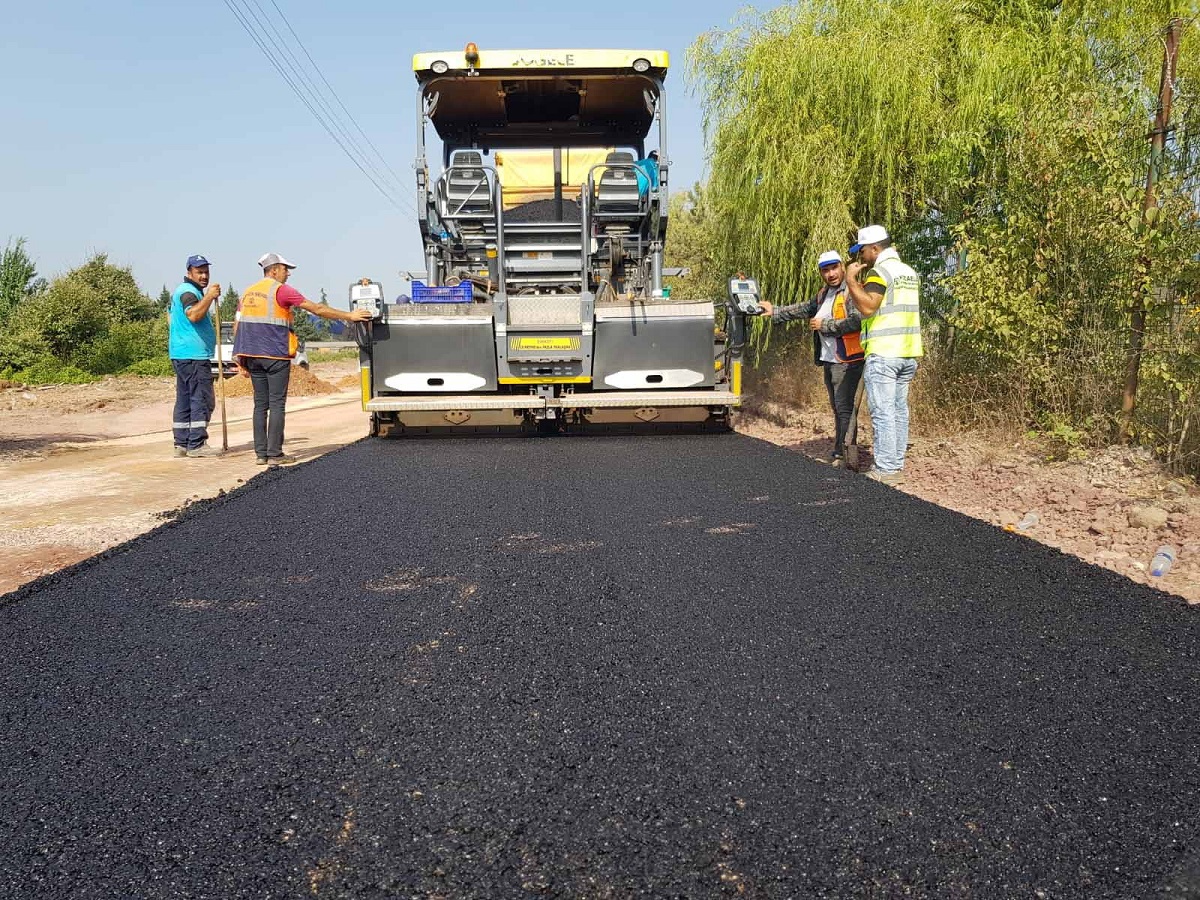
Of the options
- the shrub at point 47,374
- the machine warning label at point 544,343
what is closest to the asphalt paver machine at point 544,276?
the machine warning label at point 544,343

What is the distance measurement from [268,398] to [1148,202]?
6463mm

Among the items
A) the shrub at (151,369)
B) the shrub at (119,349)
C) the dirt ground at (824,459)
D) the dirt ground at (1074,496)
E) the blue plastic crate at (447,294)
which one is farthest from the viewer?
the shrub at (119,349)

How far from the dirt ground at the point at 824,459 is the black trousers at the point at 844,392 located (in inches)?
17.5

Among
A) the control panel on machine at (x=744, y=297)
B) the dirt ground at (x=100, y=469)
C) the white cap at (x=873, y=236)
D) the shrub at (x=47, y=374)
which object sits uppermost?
the white cap at (x=873, y=236)

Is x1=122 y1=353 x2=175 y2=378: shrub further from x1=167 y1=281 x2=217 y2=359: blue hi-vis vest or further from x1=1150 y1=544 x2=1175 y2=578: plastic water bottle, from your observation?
x1=1150 y1=544 x2=1175 y2=578: plastic water bottle

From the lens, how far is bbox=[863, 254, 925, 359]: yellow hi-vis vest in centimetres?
600

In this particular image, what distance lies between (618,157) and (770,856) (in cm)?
786

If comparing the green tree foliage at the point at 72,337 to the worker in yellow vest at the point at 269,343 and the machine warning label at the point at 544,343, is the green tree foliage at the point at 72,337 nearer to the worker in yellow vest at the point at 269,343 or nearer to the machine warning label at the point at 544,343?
the worker in yellow vest at the point at 269,343

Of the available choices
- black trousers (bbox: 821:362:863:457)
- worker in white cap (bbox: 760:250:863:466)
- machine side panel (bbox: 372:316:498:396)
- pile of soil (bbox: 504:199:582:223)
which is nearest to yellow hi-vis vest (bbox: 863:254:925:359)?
worker in white cap (bbox: 760:250:863:466)

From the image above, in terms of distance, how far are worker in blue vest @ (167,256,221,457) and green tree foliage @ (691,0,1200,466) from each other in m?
5.65

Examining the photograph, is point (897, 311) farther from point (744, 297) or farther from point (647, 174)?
point (647, 174)

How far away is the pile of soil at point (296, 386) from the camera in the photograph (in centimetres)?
2006

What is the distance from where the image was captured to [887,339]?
606 centimetres

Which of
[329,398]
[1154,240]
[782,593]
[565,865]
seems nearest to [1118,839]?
[565,865]
